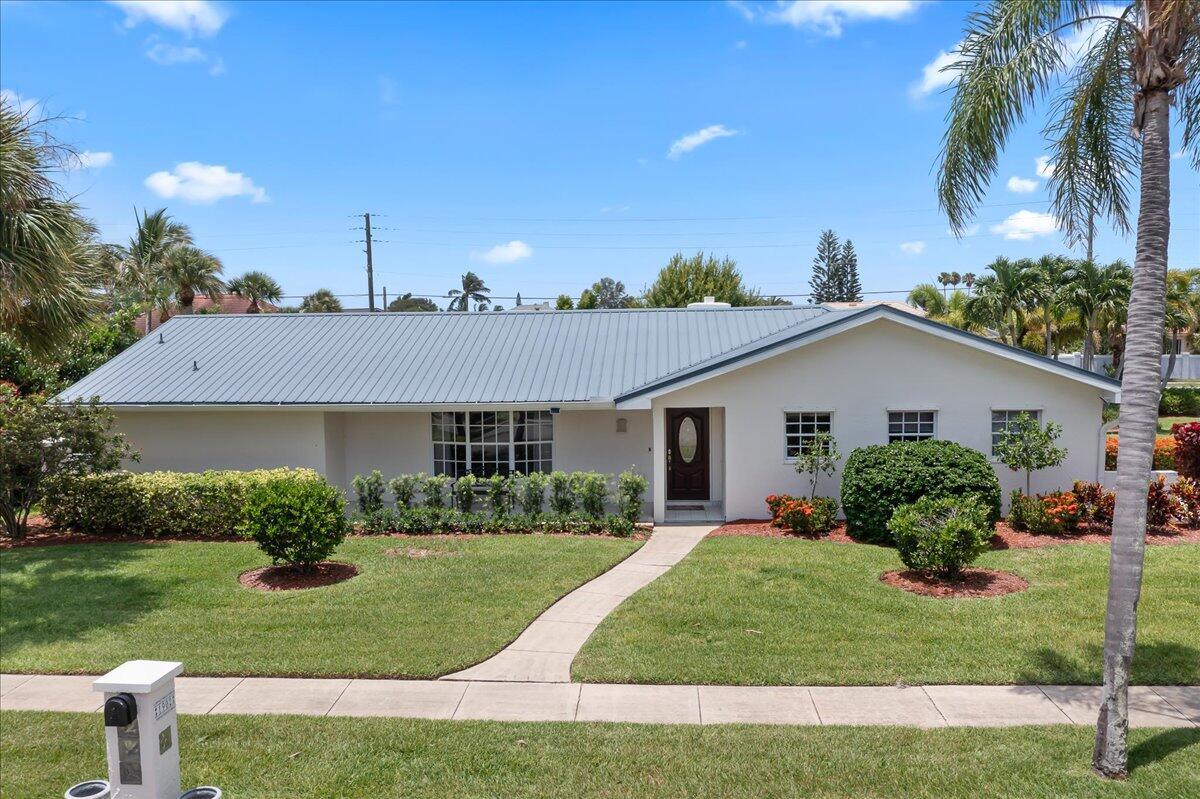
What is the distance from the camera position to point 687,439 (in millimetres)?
17078

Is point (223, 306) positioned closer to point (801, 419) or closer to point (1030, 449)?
point (801, 419)

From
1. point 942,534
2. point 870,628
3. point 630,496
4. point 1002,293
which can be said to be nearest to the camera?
point 870,628

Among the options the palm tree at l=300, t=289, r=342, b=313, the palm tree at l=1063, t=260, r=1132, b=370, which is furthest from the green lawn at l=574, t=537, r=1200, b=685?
the palm tree at l=300, t=289, r=342, b=313

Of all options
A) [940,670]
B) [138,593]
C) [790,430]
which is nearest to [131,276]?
[138,593]

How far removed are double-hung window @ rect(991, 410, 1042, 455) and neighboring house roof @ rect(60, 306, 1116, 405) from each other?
99cm

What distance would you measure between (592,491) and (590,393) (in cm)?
220

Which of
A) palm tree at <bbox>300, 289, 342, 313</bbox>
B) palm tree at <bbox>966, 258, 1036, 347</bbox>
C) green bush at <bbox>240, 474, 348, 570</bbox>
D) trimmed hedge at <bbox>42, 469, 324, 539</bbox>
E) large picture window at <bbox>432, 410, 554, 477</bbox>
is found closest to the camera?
green bush at <bbox>240, 474, 348, 570</bbox>

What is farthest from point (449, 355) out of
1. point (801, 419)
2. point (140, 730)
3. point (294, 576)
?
point (140, 730)

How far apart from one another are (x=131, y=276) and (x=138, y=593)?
27906mm

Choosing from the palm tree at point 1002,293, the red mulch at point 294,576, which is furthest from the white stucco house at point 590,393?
the palm tree at point 1002,293

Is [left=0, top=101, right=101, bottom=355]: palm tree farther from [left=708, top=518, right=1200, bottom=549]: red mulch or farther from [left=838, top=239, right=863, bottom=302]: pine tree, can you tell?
[left=838, top=239, right=863, bottom=302]: pine tree

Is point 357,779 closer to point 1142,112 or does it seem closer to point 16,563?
point 1142,112

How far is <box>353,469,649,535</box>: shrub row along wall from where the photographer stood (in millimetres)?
14762

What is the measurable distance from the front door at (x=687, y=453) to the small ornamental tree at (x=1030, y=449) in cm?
574
